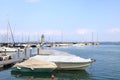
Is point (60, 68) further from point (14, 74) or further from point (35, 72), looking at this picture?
point (14, 74)

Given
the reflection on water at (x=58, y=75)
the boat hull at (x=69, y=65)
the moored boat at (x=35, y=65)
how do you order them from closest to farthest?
the reflection on water at (x=58, y=75) < the moored boat at (x=35, y=65) < the boat hull at (x=69, y=65)

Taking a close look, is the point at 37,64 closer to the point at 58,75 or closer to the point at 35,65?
the point at 35,65

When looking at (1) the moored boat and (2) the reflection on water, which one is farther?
(1) the moored boat

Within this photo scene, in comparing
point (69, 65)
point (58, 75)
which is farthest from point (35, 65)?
point (69, 65)

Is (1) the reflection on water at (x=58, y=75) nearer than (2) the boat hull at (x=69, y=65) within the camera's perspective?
Yes

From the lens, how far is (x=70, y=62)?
3641 cm

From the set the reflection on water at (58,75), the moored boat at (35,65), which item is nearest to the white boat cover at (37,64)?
the moored boat at (35,65)

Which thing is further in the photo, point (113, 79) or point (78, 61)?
point (78, 61)

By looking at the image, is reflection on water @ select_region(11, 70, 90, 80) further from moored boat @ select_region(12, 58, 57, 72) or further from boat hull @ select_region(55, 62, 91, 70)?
boat hull @ select_region(55, 62, 91, 70)

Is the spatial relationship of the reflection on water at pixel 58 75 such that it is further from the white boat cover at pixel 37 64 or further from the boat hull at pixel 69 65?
the white boat cover at pixel 37 64

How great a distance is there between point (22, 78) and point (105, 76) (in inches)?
390

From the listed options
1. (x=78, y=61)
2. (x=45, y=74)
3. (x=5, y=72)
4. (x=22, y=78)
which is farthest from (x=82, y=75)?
(x=5, y=72)

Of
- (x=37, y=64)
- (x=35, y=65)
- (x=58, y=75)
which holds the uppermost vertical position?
(x=37, y=64)

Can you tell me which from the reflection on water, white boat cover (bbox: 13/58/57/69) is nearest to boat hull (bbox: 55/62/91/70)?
the reflection on water
